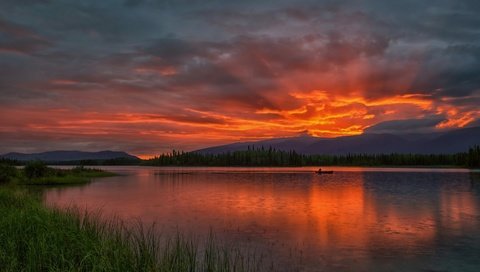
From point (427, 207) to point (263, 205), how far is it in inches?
713

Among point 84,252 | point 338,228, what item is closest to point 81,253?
point 84,252

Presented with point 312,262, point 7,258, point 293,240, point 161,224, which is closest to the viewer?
point 7,258

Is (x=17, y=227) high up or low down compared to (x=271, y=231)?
up

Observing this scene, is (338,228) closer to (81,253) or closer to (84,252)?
(81,253)

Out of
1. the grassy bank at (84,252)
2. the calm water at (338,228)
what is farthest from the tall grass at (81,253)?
the calm water at (338,228)

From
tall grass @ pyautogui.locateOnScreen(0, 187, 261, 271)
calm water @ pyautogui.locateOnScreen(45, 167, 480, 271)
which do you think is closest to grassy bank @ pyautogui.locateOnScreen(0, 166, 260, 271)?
tall grass @ pyautogui.locateOnScreen(0, 187, 261, 271)

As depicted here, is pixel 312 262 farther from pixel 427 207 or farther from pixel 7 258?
pixel 427 207

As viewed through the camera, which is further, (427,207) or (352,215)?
(427,207)

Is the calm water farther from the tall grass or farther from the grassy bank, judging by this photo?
the tall grass

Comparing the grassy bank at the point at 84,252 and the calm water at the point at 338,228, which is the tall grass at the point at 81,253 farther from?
the calm water at the point at 338,228

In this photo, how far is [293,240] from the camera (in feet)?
86.5

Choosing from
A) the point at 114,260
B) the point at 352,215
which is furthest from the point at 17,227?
the point at 352,215

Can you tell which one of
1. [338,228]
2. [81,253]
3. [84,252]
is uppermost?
[84,252]

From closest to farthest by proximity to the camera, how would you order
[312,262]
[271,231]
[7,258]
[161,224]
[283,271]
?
[7,258]
[283,271]
[312,262]
[271,231]
[161,224]
